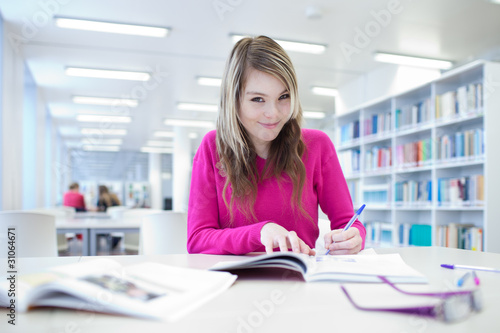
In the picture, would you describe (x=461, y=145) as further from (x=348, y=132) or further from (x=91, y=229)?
(x=91, y=229)

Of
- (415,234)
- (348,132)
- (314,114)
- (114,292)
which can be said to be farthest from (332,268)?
(314,114)

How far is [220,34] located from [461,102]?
2902 millimetres

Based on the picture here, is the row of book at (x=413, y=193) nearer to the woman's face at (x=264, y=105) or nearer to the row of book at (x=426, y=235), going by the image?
the row of book at (x=426, y=235)

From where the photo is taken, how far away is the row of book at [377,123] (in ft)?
15.4

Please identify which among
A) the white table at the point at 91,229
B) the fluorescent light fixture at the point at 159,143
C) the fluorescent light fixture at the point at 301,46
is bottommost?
the white table at the point at 91,229

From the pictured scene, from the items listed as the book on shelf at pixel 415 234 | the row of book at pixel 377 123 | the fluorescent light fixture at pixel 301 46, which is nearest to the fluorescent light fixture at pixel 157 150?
the fluorescent light fixture at pixel 301 46

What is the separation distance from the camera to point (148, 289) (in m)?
0.62

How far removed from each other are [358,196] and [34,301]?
5126 mm

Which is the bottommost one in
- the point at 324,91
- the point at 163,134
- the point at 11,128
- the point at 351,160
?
the point at 351,160

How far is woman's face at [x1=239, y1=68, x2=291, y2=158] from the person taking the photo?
1.26 metres

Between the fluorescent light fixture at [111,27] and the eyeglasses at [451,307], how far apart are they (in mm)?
4618

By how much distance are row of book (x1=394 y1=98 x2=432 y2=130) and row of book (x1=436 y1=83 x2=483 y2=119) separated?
0.59ft

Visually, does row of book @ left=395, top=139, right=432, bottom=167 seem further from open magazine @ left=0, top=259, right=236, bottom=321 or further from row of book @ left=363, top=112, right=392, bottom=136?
open magazine @ left=0, top=259, right=236, bottom=321

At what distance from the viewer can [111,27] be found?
458 centimetres
